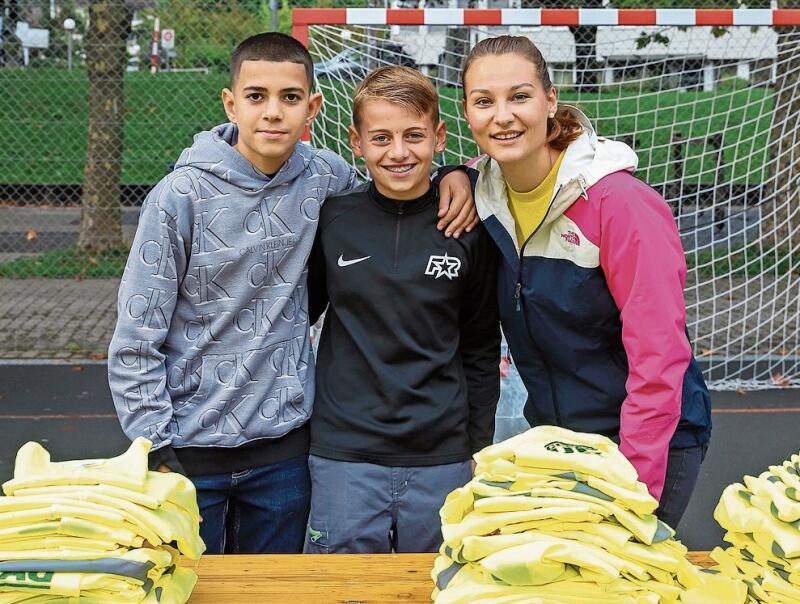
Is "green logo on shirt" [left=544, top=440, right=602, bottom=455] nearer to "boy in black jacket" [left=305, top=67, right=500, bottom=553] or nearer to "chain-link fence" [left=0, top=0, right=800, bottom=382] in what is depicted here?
"boy in black jacket" [left=305, top=67, right=500, bottom=553]

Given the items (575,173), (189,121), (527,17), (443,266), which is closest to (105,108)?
(189,121)

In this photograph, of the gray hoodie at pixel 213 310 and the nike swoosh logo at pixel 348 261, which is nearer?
the gray hoodie at pixel 213 310

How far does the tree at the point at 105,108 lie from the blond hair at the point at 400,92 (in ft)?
27.0

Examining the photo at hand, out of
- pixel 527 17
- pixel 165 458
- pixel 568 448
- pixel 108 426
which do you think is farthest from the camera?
pixel 108 426

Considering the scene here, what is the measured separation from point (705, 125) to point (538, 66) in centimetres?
741

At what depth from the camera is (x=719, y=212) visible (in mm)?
8328

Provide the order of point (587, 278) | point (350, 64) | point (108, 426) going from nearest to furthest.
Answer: point (587, 278)
point (350, 64)
point (108, 426)

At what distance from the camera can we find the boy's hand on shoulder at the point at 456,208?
2.66 m

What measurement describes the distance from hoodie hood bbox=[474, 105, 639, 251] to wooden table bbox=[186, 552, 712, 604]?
86 centimetres

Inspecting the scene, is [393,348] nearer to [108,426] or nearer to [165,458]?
[165,458]

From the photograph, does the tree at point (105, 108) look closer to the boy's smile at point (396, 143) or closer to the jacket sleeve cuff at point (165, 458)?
the boy's smile at point (396, 143)

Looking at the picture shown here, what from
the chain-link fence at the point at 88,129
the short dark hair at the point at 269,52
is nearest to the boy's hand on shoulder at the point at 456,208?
the short dark hair at the point at 269,52

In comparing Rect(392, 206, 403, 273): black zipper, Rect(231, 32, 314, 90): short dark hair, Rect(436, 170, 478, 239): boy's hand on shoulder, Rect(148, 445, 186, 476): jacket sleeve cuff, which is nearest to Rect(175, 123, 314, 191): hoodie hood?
Rect(231, 32, 314, 90): short dark hair

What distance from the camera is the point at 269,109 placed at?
255 centimetres
